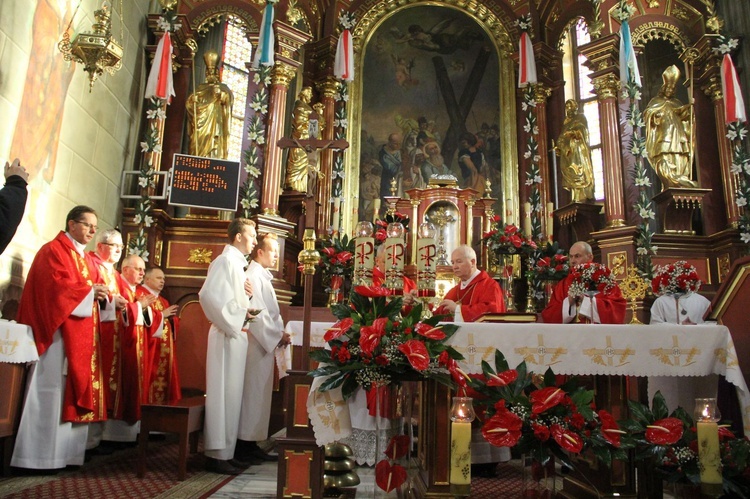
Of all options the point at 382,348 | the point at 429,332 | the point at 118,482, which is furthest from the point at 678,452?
the point at 118,482

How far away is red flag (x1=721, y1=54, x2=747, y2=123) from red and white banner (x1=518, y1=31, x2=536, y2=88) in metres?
2.49

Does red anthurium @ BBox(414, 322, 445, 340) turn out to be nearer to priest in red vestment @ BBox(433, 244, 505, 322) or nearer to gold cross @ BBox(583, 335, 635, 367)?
gold cross @ BBox(583, 335, 635, 367)

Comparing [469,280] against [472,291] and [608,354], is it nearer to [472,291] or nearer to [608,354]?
[472,291]

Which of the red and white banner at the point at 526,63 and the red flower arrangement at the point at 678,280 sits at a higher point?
the red and white banner at the point at 526,63

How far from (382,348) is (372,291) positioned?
1.10ft

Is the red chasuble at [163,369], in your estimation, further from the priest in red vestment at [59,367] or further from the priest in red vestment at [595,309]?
the priest in red vestment at [595,309]

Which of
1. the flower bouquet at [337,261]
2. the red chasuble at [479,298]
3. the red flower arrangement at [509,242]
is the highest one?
the red flower arrangement at [509,242]

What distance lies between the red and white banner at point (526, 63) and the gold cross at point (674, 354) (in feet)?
20.7

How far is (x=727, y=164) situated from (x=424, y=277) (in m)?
6.69

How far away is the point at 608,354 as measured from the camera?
368cm

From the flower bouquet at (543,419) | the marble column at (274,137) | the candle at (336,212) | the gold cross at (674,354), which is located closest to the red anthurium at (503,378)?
Result: the flower bouquet at (543,419)

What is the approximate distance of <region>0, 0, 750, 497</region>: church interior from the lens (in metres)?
6.37

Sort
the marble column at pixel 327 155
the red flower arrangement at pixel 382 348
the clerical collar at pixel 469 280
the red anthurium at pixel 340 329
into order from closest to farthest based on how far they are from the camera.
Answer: the red flower arrangement at pixel 382 348
the red anthurium at pixel 340 329
the clerical collar at pixel 469 280
the marble column at pixel 327 155

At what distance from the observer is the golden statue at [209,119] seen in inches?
328
